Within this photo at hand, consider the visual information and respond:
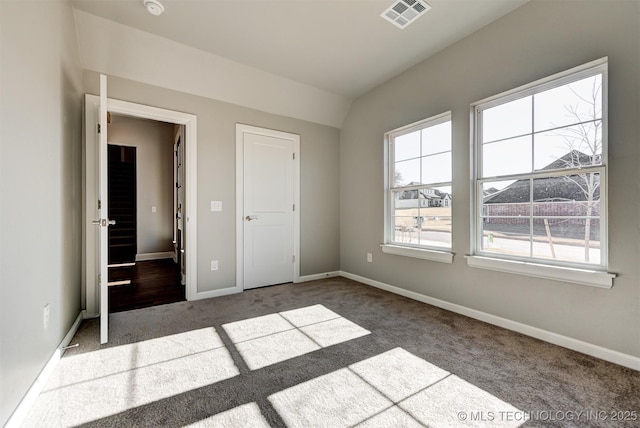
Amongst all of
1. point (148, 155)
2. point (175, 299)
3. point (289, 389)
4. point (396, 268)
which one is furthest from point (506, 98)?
point (148, 155)

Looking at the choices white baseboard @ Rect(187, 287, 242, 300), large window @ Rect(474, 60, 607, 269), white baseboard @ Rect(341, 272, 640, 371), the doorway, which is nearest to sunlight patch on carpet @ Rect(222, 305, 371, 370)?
white baseboard @ Rect(187, 287, 242, 300)

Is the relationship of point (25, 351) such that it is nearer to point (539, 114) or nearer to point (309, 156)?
point (309, 156)

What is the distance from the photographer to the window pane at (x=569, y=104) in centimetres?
200

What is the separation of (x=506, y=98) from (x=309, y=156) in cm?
245

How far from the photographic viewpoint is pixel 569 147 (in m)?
2.12

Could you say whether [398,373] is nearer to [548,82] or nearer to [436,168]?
[436,168]

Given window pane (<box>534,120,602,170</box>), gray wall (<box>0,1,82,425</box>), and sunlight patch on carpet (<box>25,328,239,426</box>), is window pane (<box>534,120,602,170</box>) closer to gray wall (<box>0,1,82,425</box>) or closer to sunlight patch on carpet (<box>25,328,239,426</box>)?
sunlight patch on carpet (<box>25,328,239,426</box>)

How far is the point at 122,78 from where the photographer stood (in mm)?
2828

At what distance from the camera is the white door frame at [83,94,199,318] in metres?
2.67

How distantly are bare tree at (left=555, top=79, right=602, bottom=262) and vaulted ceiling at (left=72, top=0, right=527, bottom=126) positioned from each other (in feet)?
3.17

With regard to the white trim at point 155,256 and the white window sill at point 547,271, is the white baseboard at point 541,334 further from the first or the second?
the white trim at point 155,256

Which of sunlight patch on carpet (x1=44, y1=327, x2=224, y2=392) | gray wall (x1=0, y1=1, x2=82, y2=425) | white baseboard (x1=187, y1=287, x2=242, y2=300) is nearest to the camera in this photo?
gray wall (x1=0, y1=1, x2=82, y2=425)

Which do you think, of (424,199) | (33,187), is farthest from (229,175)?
(424,199)

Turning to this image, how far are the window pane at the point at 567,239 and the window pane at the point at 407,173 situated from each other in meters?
1.32
